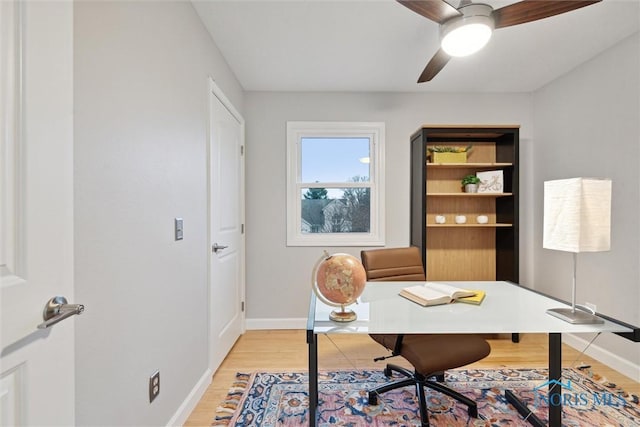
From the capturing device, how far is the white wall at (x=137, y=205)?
1009mm

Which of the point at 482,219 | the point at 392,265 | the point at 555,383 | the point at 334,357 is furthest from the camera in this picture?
the point at 482,219

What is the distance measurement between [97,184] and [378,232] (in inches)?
100

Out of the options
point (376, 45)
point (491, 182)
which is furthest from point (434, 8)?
point (491, 182)

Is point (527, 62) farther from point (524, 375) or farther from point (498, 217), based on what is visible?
point (524, 375)

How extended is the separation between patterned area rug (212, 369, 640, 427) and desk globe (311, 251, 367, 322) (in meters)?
0.88

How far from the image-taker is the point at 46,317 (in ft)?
2.29

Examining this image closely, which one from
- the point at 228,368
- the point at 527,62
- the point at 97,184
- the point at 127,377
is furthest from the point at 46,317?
the point at 527,62

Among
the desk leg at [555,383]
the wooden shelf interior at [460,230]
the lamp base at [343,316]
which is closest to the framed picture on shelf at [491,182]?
the wooden shelf interior at [460,230]

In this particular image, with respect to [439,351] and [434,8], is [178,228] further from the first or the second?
[434,8]

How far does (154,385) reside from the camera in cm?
140

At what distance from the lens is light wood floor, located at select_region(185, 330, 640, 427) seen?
2.14 metres

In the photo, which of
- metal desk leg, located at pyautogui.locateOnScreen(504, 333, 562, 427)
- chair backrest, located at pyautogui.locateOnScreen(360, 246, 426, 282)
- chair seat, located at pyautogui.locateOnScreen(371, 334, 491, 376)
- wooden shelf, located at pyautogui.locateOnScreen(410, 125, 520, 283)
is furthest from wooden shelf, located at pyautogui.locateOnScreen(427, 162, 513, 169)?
metal desk leg, located at pyautogui.locateOnScreen(504, 333, 562, 427)

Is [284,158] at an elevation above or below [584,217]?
above

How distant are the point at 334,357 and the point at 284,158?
6.47 feet
